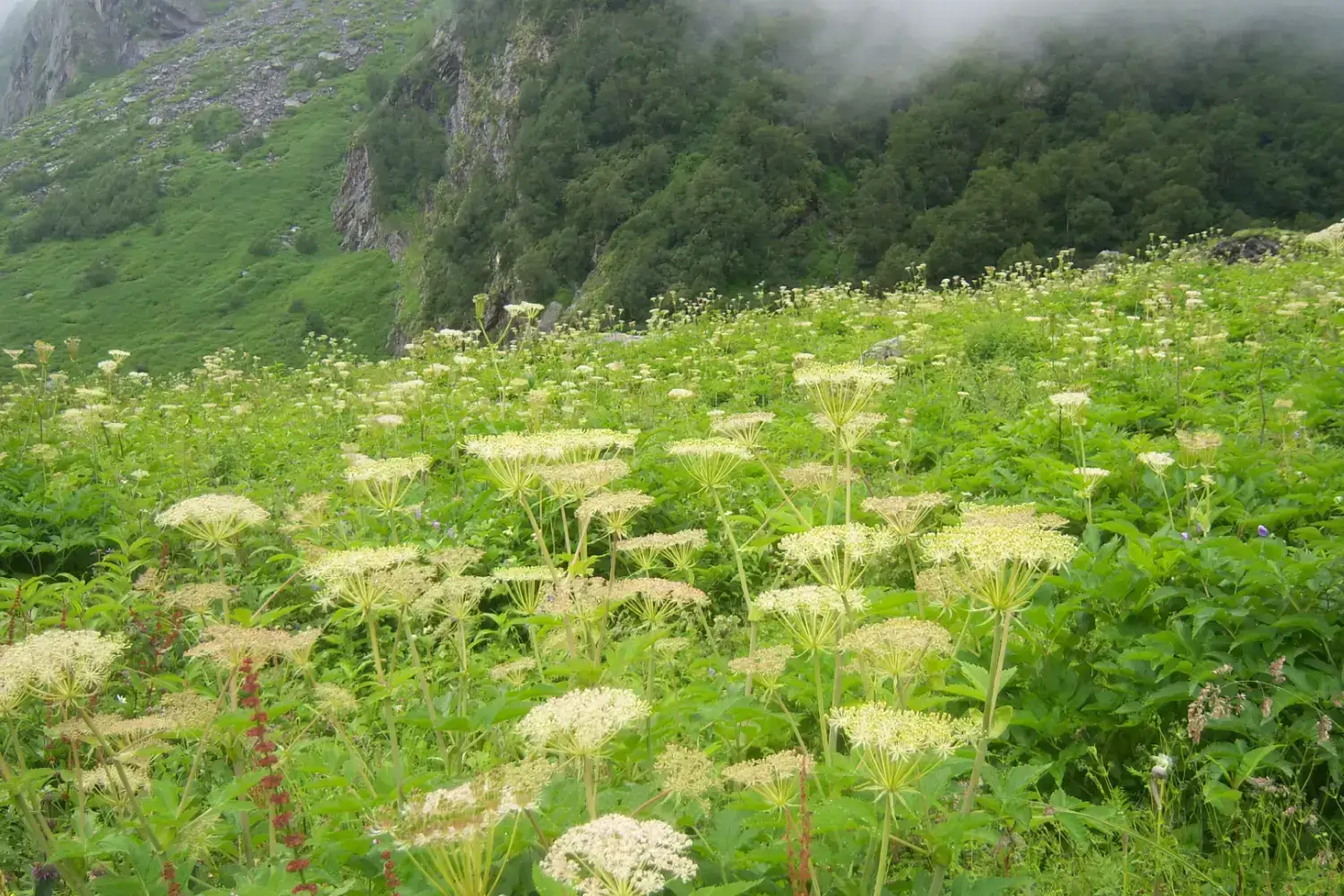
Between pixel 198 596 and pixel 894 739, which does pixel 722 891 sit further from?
pixel 198 596

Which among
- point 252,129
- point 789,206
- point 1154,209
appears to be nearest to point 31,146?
point 252,129

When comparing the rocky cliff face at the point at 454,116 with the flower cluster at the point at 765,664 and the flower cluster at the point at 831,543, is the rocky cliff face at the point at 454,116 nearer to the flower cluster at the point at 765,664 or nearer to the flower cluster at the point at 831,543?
the flower cluster at the point at 765,664

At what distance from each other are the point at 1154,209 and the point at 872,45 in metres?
44.8

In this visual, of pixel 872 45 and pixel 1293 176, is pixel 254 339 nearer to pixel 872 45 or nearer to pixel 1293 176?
pixel 872 45

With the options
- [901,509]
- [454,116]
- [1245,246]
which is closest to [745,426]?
[901,509]

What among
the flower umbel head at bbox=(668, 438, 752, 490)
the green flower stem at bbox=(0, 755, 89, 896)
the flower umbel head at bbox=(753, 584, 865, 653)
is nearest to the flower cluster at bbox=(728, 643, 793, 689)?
the flower umbel head at bbox=(753, 584, 865, 653)

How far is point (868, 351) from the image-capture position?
40.2 feet

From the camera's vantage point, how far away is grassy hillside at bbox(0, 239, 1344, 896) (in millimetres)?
2141

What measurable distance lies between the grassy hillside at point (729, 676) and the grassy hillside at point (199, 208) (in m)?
79.9

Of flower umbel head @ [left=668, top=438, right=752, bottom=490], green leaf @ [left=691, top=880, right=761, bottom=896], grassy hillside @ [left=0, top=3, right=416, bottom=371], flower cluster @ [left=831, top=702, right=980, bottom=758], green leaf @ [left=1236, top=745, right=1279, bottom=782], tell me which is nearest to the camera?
green leaf @ [left=691, top=880, right=761, bottom=896]

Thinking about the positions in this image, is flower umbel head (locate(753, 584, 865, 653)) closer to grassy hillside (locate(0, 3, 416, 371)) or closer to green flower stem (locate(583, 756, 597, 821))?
green flower stem (locate(583, 756, 597, 821))

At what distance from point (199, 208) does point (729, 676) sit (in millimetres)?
142308

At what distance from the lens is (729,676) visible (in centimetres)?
381

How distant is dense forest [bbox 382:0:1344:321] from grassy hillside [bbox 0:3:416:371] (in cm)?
2296
